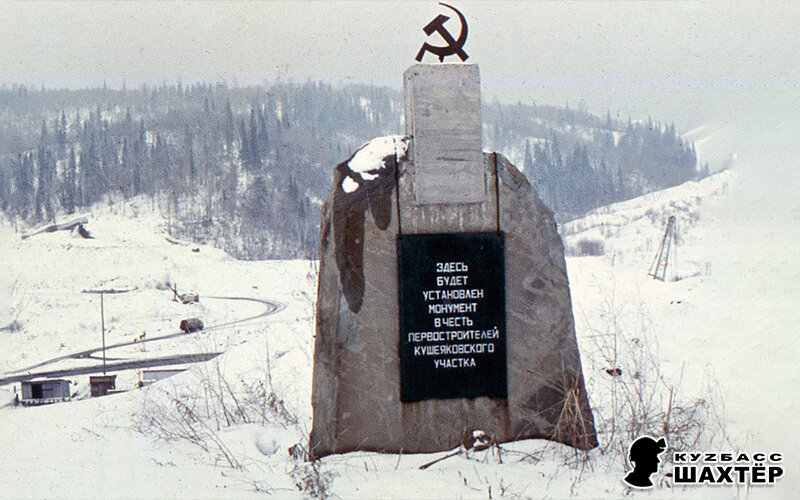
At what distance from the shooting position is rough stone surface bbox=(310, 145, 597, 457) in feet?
15.5

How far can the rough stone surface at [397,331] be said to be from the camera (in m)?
4.73

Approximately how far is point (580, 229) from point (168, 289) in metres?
28.0

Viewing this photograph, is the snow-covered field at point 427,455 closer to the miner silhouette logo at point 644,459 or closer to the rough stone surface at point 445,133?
the miner silhouette logo at point 644,459

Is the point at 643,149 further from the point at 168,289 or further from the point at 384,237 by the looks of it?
the point at 384,237

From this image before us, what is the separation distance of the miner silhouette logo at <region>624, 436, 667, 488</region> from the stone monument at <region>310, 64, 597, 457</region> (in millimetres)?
361

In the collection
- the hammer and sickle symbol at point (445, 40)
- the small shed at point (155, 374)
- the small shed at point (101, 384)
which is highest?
the hammer and sickle symbol at point (445, 40)

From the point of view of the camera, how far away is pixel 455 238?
16.0 feet

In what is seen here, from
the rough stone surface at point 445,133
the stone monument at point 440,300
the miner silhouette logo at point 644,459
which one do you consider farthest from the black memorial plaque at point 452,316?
the miner silhouette logo at point 644,459

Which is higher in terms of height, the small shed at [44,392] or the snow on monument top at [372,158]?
the snow on monument top at [372,158]

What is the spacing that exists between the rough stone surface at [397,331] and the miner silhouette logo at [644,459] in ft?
1.18

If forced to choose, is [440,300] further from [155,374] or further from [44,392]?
[155,374]

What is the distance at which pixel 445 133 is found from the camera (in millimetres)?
4914

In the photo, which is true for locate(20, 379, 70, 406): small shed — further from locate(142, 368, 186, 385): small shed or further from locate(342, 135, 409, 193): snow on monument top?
locate(342, 135, 409, 193): snow on monument top

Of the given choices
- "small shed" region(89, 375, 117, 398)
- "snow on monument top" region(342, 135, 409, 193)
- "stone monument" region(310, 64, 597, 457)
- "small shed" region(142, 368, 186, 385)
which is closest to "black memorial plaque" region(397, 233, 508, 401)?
"stone monument" region(310, 64, 597, 457)
